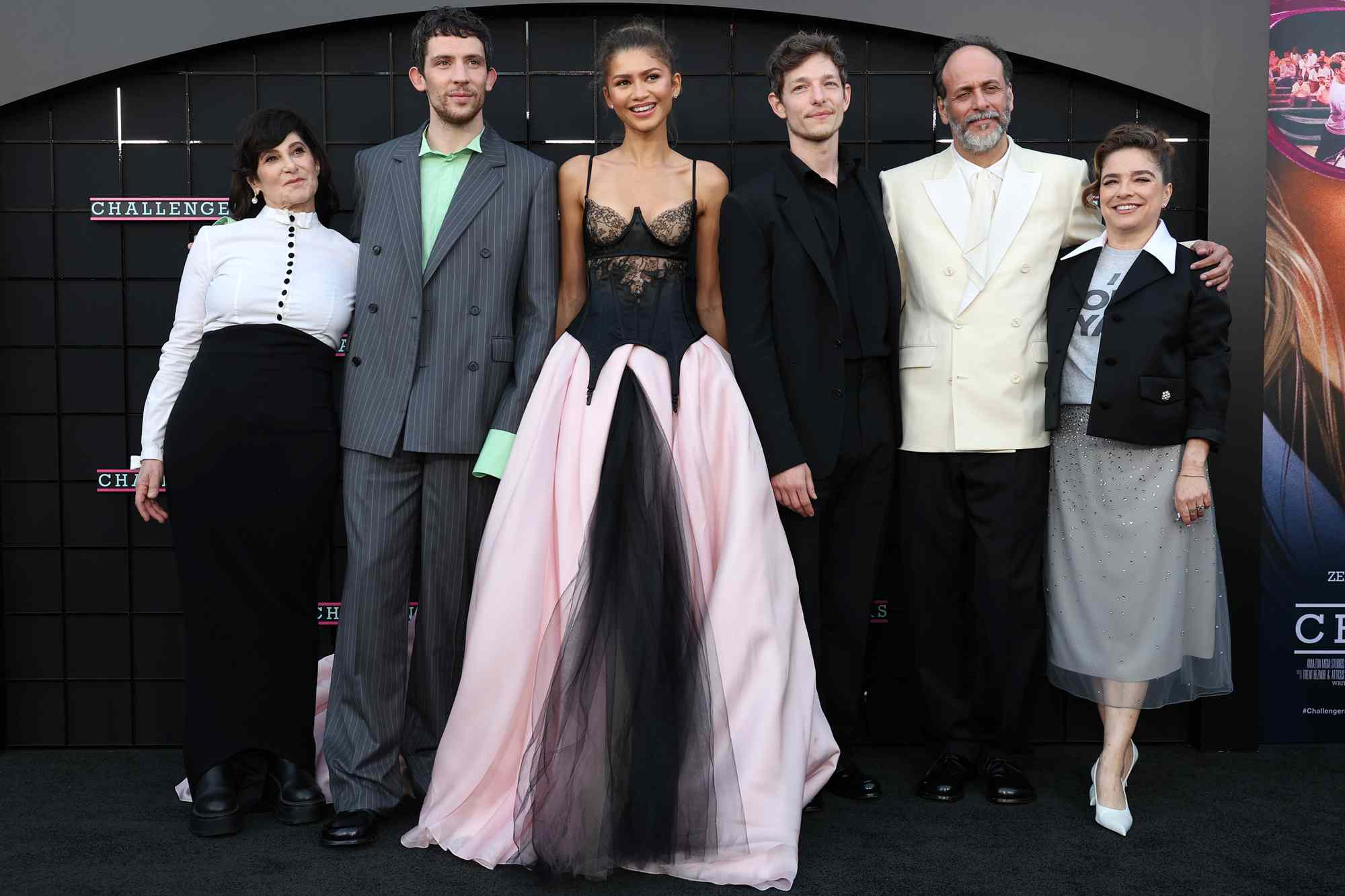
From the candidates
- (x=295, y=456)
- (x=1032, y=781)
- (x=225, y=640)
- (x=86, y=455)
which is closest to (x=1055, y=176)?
(x=1032, y=781)

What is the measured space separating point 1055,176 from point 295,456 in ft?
6.87

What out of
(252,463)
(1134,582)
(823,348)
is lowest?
(1134,582)

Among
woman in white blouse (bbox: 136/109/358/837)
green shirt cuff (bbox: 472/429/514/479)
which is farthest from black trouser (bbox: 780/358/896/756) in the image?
woman in white blouse (bbox: 136/109/358/837)

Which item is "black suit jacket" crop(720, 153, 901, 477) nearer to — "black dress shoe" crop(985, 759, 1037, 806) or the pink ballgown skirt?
the pink ballgown skirt

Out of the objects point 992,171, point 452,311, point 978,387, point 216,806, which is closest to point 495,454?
point 452,311

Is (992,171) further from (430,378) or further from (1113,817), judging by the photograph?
(1113,817)

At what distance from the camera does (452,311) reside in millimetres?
2676

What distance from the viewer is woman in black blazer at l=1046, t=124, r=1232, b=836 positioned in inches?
106

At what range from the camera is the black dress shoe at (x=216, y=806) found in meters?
2.63

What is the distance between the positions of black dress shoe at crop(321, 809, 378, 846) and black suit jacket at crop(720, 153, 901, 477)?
1.27m

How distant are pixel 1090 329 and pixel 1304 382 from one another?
108 centimetres

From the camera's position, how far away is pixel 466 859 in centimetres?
247

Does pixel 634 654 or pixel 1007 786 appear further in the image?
pixel 1007 786

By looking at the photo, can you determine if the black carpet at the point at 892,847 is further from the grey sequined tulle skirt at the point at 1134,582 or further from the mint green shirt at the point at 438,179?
the mint green shirt at the point at 438,179
